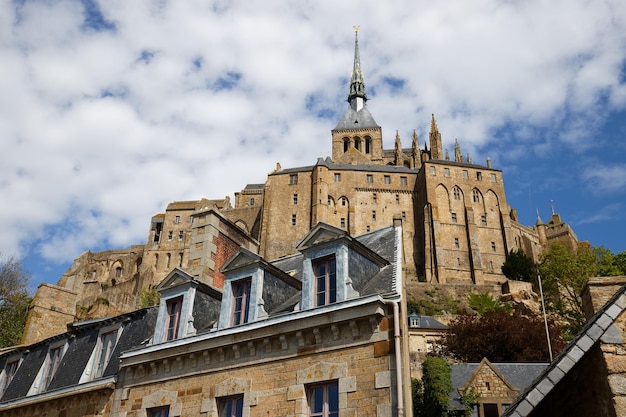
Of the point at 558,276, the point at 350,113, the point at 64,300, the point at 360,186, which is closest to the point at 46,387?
the point at 64,300

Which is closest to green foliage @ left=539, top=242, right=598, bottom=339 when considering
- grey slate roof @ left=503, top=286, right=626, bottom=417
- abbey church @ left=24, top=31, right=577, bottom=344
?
abbey church @ left=24, top=31, right=577, bottom=344

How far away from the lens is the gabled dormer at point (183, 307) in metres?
12.9

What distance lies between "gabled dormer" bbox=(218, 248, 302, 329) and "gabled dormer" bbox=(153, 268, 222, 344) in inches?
41.9

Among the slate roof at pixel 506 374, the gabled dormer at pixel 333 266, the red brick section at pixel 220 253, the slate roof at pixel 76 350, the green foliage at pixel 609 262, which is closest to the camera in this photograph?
the gabled dormer at pixel 333 266

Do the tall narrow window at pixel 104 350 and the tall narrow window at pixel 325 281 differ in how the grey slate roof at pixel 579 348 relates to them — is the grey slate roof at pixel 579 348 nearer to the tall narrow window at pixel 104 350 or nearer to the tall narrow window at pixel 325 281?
the tall narrow window at pixel 325 281

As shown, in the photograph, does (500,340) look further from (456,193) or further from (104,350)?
(456,193)

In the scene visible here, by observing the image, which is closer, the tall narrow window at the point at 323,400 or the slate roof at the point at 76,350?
the tall narrow window at the point at 323,400

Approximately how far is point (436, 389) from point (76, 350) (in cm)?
1340

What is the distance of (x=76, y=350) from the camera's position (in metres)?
15.0

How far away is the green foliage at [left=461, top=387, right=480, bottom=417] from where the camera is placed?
21.2m

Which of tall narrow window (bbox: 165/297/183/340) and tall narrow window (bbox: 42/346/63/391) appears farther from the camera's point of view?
tall narrow window (bbox: 42/346/63/391)

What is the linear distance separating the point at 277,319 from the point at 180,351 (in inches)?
100

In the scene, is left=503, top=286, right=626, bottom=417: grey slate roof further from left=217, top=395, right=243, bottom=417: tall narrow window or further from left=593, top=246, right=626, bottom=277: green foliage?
left=593, top=246, right=626, bottom=277: green foliage

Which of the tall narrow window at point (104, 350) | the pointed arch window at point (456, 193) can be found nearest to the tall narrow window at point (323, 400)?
the tall narrow window at point (104, 350)
